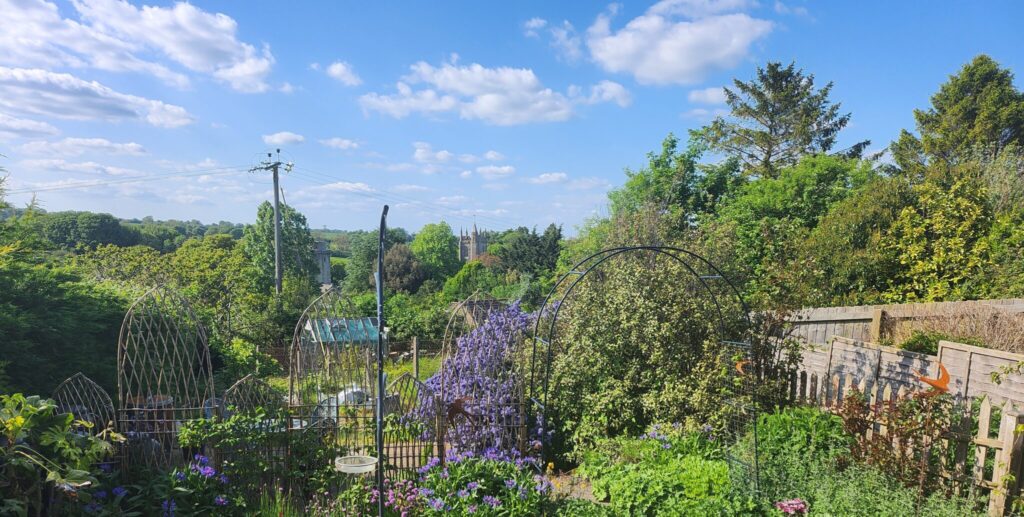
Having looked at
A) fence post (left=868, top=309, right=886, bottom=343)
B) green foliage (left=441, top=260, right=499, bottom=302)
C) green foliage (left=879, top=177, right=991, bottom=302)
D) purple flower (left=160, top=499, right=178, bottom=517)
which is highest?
green foliage (left=879, top=177, right=991, bottom=302)

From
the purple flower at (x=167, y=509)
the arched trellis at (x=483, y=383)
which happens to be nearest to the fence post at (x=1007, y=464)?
the arched trellis at (x=483, y=383)

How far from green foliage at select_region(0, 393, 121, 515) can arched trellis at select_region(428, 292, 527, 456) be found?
2500mm

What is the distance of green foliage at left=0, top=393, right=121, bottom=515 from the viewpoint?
125 inches

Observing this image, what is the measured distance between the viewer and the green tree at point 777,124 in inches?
784

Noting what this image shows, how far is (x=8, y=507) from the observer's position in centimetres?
303

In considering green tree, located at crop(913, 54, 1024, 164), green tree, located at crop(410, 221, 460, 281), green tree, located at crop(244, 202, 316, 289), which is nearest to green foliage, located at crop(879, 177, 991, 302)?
green tree, located at crop(913, 54, 1024, 164)

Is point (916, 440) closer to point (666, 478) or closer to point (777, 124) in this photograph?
point (666, 478)

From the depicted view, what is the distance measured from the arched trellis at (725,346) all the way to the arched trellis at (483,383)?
25 centimetres

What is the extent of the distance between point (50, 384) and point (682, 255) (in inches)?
299

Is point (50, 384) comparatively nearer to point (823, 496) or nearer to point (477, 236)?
point (823, 496)

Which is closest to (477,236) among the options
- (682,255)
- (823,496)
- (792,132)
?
(792,132)

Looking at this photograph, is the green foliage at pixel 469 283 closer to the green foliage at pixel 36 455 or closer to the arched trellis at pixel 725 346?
the arched trellis at pixel 725 346

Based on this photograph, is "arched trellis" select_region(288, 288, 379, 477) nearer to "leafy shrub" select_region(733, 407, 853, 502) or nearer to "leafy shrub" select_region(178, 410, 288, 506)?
"leafy shrub" select_region(178, 410, 288, 506)

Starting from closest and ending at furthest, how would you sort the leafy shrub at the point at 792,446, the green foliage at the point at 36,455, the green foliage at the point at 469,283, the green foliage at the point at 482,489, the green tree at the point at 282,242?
1. the green foliage at the point at 36,455
2. the green foliage at the point at 482,489
3. the leafy shrub at the point at 792,446
4. the green foliage at the point at 469,283
5. the green tree at the point at 282,242
